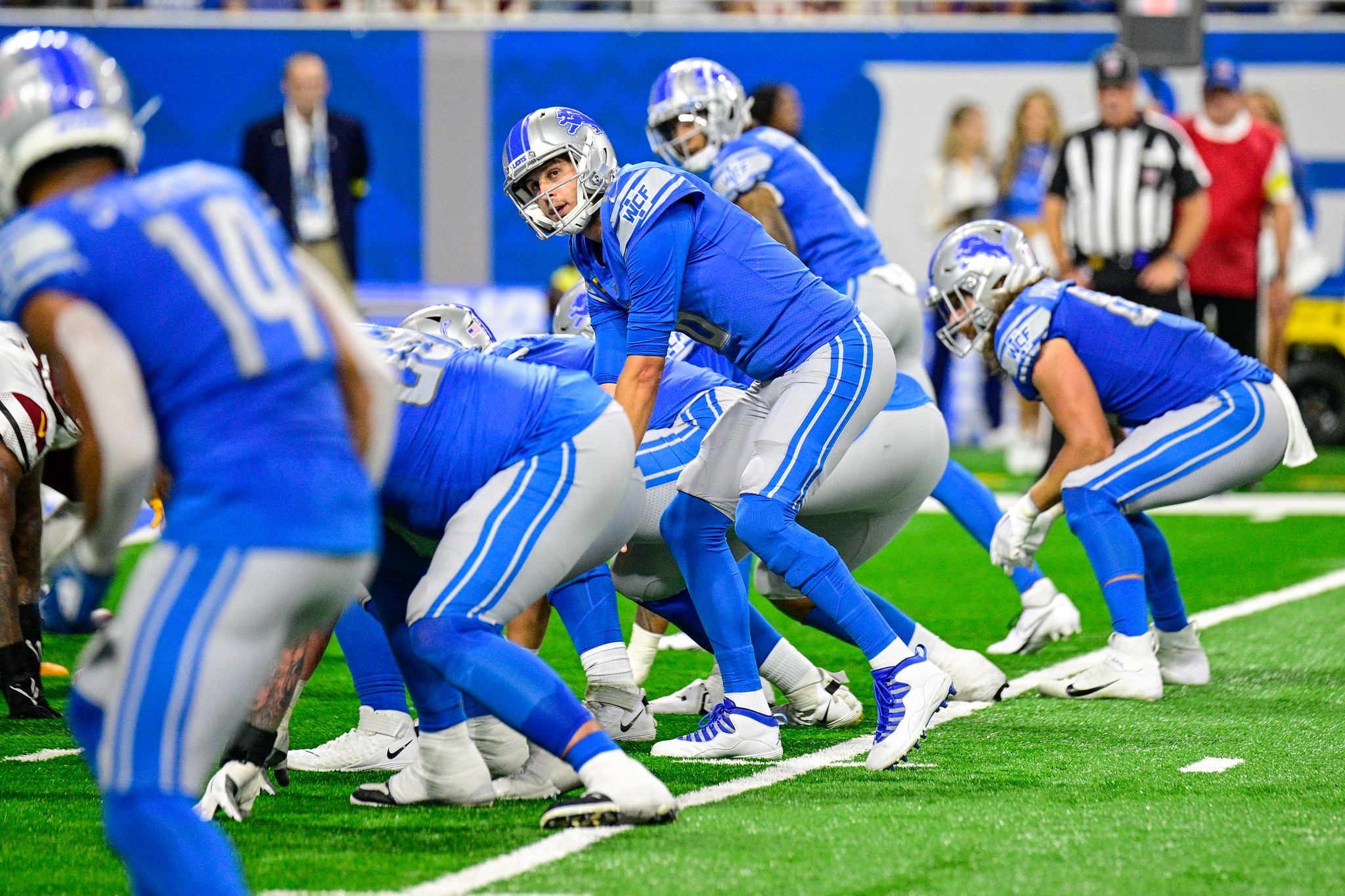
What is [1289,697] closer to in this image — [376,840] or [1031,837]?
[1031,837]

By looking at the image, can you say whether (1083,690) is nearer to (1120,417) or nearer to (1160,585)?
(1160,585)

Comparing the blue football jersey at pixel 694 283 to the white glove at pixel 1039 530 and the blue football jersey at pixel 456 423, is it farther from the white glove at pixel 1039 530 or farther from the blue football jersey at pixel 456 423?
the white glove at pixel 1039 530

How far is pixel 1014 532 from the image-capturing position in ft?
18.7

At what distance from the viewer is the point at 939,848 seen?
3582mm

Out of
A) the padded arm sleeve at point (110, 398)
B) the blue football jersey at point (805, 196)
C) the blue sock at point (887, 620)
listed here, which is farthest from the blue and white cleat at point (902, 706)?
the blue football jersey at point (805, 196)

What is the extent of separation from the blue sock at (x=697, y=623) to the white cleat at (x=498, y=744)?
2.56ft

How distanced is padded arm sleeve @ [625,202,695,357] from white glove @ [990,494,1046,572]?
5.66ft

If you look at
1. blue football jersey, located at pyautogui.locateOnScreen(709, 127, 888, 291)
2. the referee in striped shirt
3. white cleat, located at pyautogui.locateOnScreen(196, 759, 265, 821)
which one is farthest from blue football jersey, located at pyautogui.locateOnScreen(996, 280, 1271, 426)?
the referee in striped shirt

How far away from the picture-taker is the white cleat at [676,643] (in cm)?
665

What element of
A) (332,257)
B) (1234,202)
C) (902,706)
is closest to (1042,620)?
(902,706)

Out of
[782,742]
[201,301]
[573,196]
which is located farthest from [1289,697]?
[201,301]

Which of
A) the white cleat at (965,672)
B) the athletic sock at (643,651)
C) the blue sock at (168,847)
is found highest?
the blue sock at (168,847)

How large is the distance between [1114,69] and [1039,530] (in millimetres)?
4223

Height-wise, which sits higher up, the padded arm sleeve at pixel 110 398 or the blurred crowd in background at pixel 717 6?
the blurred crowd in background at pixel 717 6
